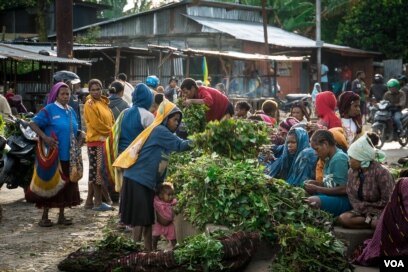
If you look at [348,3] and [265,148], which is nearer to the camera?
[265,148]

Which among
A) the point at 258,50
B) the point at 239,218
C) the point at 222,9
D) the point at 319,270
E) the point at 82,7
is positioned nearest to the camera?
the point at 319,270

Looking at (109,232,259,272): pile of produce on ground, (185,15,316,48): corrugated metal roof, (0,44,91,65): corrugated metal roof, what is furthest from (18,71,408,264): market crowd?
(185,15,316,48): corrugated metal roof

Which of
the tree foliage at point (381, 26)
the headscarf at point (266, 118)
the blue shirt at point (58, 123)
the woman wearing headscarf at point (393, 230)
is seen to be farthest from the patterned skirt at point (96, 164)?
the tree foliage at point (381, 26)

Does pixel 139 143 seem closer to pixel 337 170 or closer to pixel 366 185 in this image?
pixel 337 170

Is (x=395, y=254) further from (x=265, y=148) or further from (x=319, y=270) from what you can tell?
(x=265, y=148)

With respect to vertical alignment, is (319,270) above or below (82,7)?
below

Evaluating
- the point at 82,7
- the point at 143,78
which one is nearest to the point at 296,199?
the point at 143,78

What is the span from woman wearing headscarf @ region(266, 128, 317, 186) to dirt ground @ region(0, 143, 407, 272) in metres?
→ 1.55

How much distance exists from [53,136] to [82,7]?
3301 cm

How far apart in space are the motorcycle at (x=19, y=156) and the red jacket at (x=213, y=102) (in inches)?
93.3

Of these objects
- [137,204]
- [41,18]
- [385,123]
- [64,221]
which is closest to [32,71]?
[385,123]

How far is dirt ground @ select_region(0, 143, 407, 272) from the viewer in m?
7.27

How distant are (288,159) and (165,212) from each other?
162 centimetres

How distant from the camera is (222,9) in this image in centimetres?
3606
